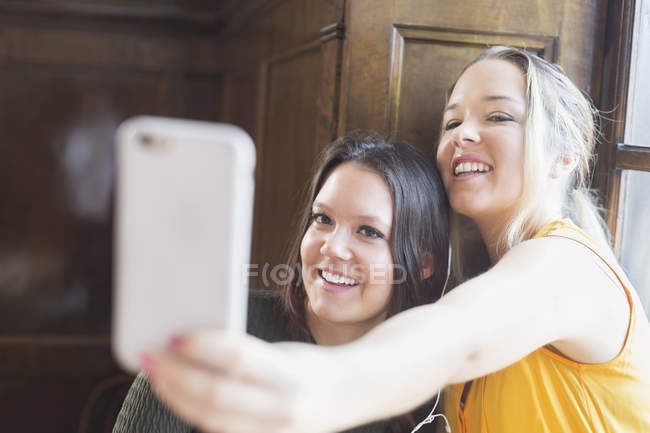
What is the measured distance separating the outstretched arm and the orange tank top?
0.11 feet

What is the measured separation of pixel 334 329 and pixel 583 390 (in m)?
0.48

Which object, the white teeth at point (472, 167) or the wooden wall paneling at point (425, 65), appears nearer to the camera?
the white teeth at point (472, 167)

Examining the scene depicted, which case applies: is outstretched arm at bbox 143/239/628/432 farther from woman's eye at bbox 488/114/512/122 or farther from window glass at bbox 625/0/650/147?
window glass at bbox 625/0/650/147

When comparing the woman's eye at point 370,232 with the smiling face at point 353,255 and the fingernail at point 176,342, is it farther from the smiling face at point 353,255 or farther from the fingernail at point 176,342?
the fingernail at point 176,342

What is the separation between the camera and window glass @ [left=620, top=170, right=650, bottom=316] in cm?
133

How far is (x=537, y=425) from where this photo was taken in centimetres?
104

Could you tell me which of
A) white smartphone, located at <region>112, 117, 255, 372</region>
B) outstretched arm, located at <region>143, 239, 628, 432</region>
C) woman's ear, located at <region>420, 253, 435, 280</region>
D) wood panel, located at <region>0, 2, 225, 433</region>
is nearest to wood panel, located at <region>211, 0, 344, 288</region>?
woman's ear, located at <region>420, 253, 435, 280</region>

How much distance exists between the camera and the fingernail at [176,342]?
0.52 meters

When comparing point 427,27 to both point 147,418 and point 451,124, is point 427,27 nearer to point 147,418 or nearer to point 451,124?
point 451,124

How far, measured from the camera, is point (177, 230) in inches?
20.9

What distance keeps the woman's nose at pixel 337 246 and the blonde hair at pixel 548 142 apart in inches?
11.3

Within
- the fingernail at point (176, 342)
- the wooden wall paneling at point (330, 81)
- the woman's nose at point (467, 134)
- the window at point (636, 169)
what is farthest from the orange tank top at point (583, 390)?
the fingernail at point (176, 342)

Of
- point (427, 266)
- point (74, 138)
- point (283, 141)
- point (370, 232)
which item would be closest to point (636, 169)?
point (427, 266)

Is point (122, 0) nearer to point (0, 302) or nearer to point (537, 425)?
point (0, 302)
